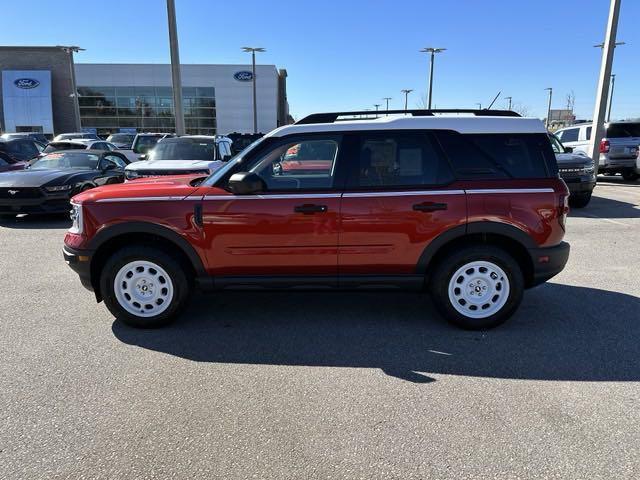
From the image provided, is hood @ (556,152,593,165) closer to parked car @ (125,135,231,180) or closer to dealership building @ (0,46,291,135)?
parked car @ (125,135,231,180)

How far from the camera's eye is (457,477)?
2.36 meters

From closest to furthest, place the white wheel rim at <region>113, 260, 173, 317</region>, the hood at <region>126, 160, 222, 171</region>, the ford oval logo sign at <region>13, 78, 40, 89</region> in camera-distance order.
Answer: the white wheel rim at <region>113, 260, 173, 317</region> → the hood at <region>126, 160, 222, 171</region> → the ford oval logo sign at <region>13, 78, 40, 89</region>

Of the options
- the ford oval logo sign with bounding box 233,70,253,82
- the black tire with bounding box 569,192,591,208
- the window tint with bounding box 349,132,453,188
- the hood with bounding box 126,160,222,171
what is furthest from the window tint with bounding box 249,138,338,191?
the ford oval logo sign with bounding box 233,70,253,82

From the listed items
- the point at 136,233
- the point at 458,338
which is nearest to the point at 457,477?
the point at 458,338

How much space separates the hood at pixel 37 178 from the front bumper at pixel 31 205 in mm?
284

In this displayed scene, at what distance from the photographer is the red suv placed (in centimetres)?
399

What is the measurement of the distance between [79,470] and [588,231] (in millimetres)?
8760

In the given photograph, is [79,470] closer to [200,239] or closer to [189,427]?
[189,427]

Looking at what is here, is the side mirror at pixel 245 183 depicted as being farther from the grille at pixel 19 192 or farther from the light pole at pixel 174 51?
the light pole at pixel 174 51

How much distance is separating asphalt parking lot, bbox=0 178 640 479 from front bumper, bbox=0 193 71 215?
4.61 m

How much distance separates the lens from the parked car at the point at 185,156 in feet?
29.2

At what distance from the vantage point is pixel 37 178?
9.27 meters

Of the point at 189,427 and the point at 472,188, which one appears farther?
the point at 472,188

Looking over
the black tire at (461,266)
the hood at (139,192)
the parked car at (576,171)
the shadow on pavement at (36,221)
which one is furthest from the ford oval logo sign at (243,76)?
the black tire at (461,266)
